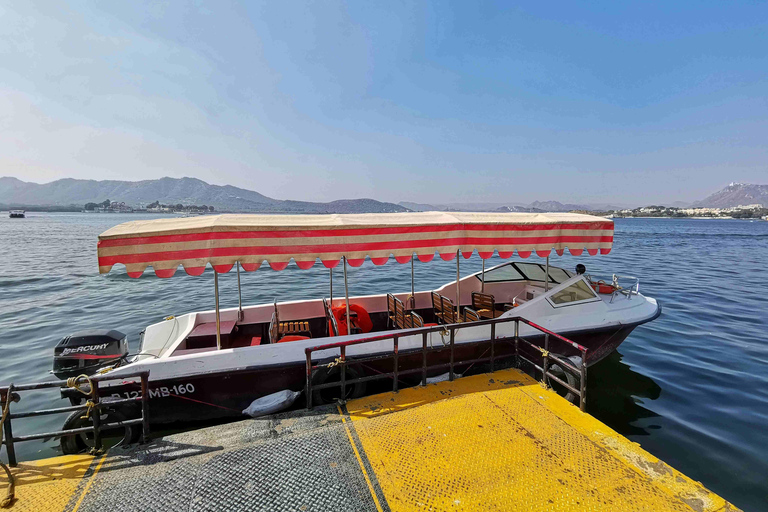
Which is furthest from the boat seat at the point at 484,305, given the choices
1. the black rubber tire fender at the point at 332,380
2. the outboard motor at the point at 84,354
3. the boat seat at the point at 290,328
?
the outboard motor at the point at 84,354

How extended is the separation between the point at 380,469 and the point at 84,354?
5.12 metres

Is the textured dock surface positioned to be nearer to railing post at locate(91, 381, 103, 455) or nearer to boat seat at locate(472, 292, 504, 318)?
railing post at locate(91, 381, 103, 455)

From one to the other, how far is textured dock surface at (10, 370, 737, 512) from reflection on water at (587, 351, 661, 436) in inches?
108

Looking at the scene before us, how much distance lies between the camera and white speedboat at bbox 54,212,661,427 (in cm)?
522

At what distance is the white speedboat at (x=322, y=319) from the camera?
5.22m

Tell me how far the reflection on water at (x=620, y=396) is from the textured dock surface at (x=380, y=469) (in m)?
2.74

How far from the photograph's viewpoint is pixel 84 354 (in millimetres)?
5656

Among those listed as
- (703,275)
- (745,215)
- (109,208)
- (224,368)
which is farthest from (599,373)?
(109,208)

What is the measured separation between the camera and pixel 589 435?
14.5ft

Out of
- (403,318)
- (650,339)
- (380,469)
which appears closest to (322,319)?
(403,318)

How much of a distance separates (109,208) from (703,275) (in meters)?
231

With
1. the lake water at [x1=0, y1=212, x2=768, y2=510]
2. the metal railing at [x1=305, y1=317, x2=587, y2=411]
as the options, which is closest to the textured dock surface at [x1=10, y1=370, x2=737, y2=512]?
the metal railing at [x1=305, y1=317, x2=587, y2=411]

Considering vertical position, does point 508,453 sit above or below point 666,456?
above

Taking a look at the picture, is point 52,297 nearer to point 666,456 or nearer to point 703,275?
point 666,456
